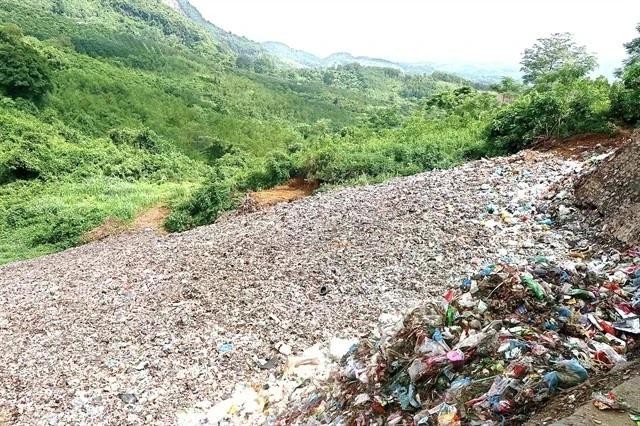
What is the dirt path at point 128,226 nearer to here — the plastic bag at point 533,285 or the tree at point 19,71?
the plastic bag at point 533,285

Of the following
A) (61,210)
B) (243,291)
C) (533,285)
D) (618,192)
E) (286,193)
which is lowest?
(61,210)

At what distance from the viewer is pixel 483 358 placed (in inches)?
124

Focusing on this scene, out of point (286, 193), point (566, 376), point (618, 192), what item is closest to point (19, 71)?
point (286, 193)

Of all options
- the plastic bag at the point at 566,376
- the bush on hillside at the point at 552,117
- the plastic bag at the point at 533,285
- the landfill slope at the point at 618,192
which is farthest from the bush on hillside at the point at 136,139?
the plastic bag at the point at 566,376

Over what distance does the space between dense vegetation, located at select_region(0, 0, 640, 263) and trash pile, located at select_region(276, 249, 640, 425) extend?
6.73m

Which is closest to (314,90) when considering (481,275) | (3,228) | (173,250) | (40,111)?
(40,111)

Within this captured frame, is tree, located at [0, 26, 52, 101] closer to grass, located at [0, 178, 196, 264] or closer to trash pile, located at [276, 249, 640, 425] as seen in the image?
grass, located at [0, 178, 196, 264]

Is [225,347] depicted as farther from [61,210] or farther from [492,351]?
[61,210]

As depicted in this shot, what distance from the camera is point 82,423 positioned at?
4867 millimetres

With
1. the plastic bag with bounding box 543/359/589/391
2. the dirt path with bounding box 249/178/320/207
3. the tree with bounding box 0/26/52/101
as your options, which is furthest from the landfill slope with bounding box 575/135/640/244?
the tree with bounding box 0/26/52/101

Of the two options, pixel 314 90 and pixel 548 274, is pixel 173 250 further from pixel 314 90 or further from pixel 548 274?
pixel 314 90

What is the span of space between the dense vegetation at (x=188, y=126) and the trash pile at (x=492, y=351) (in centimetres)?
673

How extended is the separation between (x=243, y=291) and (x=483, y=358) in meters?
3.86

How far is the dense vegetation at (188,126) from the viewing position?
1141 cm
